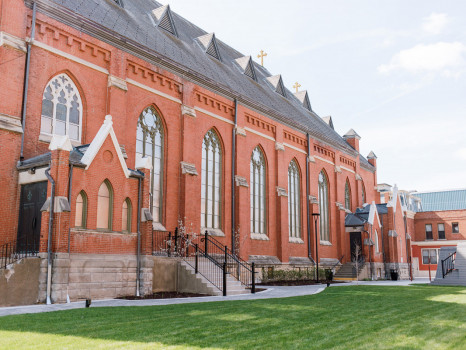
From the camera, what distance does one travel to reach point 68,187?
1496 cm

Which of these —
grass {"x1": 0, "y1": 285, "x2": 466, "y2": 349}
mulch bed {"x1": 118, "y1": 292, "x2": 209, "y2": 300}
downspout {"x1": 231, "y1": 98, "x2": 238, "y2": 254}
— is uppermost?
downspout {"x1": 231, "y1": 98, "x2": 238, "y2": 254}

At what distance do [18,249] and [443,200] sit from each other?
5637 centimetres

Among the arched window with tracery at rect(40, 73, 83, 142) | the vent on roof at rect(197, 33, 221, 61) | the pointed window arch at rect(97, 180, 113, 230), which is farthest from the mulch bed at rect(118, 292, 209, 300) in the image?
the vent on roof at rect(197, 33, 221, 61)

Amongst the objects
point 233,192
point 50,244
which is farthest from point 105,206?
point 233,192

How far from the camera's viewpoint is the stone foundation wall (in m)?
14.0

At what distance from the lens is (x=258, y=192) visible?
95.9ft

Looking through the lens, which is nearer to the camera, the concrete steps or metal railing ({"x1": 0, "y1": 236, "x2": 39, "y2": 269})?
metal railing ({"x1": 0, "y1": 236, "x2": 39, "y2": 269})

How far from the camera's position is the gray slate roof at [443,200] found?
2317 inches

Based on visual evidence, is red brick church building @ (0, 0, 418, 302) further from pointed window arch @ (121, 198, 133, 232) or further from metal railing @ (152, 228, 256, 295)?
metal railing @ (152, 228, 256, 295)

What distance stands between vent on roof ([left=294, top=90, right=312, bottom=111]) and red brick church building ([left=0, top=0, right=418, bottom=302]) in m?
5.36

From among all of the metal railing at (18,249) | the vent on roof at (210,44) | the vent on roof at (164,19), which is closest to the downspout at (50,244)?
the metal railing at (18,249)

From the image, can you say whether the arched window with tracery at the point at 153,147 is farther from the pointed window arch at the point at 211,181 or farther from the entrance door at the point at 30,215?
the entrance door at the point at 30,215

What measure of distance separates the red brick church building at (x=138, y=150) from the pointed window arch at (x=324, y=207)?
123mm

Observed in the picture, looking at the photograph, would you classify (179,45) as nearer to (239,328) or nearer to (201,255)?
(201,255)
